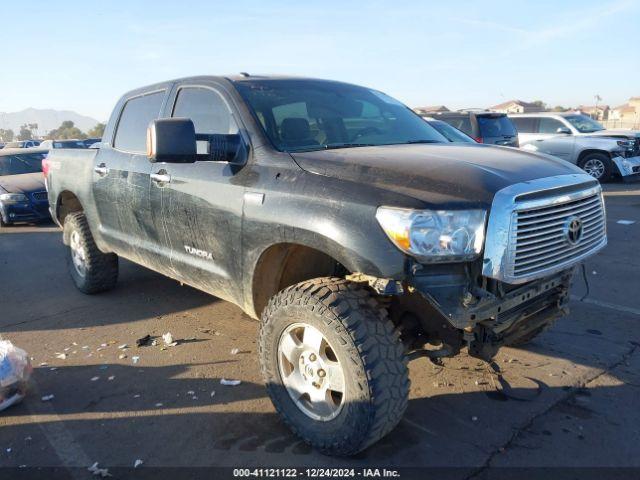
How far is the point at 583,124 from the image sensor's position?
14.3 meters

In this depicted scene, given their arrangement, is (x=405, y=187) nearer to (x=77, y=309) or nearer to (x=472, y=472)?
(x=472, y=472)

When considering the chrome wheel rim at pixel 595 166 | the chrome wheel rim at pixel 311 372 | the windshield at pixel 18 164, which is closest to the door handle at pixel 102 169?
the chrome wheel rim at pixel 311 372

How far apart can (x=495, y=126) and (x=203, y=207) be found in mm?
9845

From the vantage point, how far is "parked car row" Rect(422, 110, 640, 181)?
13.2m

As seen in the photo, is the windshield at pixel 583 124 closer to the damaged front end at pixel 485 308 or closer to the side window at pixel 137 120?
the side window at pixel 137 120

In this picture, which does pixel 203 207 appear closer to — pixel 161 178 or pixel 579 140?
pixel 161 178

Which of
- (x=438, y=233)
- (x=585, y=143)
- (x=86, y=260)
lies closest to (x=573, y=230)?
(x=438, y=233)

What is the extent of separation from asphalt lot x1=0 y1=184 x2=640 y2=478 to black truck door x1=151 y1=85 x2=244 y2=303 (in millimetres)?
715

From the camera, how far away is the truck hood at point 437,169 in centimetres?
243

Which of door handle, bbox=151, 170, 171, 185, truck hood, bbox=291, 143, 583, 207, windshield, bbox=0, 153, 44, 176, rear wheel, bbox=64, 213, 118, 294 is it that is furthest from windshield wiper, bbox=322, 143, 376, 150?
windshield, bbox=0, 153, 44, 176

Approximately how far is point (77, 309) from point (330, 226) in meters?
3.65

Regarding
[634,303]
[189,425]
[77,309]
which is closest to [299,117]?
[189,425]

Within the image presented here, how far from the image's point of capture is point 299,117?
3.43 meters

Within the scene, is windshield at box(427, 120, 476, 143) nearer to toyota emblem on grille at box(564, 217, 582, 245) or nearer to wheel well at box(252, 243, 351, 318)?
toyota emblem on grille at box(564, 217, 582, 245)
